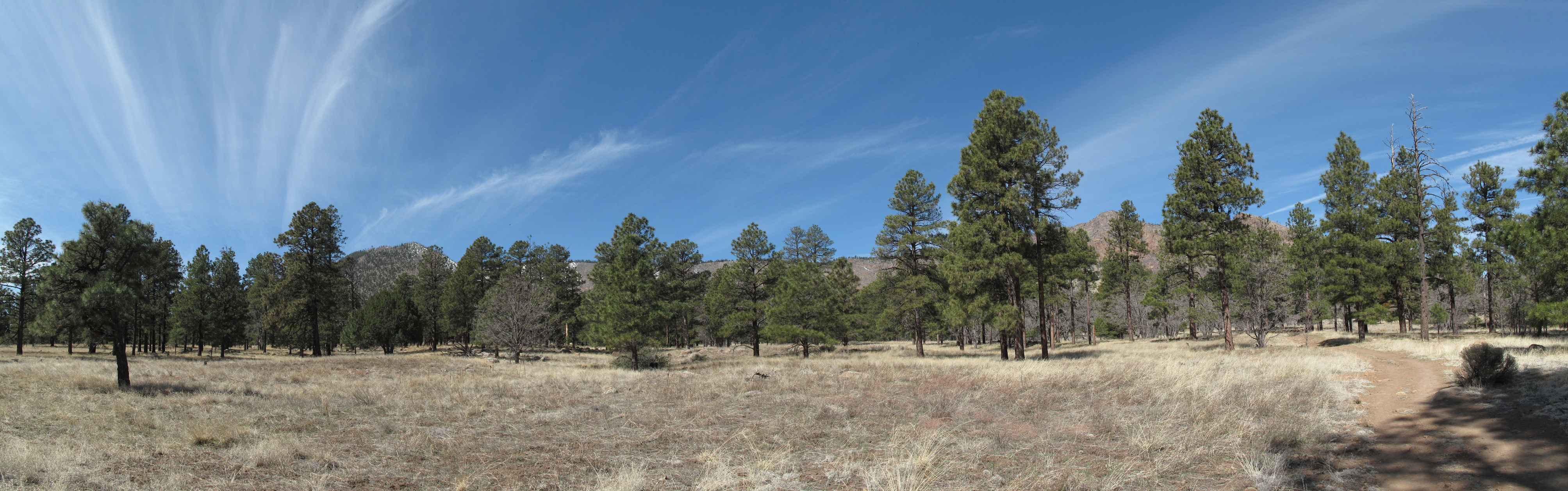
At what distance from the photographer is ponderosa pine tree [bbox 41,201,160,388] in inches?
637

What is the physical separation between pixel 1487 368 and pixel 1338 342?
2450cm

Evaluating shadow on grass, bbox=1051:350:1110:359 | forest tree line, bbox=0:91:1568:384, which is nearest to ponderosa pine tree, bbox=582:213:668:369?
forest tree line, bbox=0:91:1568:384

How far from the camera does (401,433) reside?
10.7 metres

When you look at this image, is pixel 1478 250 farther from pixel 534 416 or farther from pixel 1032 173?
pixel 534 416

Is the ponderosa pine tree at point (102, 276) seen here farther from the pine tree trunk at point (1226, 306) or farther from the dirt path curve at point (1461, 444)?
the pine tree trunk at point (1226, 306)

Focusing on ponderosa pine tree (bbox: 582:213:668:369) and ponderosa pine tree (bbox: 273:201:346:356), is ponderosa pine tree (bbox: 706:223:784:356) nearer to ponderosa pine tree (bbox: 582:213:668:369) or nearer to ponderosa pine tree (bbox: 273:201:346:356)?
ponderosa pine tree (bbox: 582:213:668:369)

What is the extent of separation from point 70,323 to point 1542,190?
4231cm

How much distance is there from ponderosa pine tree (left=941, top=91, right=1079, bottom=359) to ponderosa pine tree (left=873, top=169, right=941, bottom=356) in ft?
17.8

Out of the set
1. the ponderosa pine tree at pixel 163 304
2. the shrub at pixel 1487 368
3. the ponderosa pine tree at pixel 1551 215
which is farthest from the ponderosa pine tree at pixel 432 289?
the ponderosa pine tree at pixel 1551 215

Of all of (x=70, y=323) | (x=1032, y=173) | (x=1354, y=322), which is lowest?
(x=1354, y=322)

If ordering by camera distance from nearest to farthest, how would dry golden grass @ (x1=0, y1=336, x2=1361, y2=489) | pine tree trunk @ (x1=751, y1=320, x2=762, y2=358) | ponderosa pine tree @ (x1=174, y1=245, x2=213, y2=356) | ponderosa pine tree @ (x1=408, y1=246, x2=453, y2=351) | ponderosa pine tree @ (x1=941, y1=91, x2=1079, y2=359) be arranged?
dry golden grass @ (x1=0, y1=336, x2=1361, y2=489)
ponderosa pine tree @ (x1=941, y1=91, x2=1079, y2=359)
pine tree trunk @ (x1=751, y1=320, x2=762, y2=358)
ponderosa pine tree @ (x1=174, y1=245, x2=213, y2=356)
ponderosa pine tree @ (x1=408, y1=246, x2=453, y2=351)

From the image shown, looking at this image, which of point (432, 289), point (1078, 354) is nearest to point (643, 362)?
point (1078, 354)

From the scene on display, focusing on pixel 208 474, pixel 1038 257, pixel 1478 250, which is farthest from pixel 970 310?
pixel 1478 250

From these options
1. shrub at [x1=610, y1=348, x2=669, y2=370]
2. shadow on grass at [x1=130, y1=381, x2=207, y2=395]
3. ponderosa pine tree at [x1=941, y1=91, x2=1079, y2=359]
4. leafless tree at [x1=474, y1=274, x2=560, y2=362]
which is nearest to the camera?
shadow on grass at [x1=130, y1=381, x2=207, y2=395]
